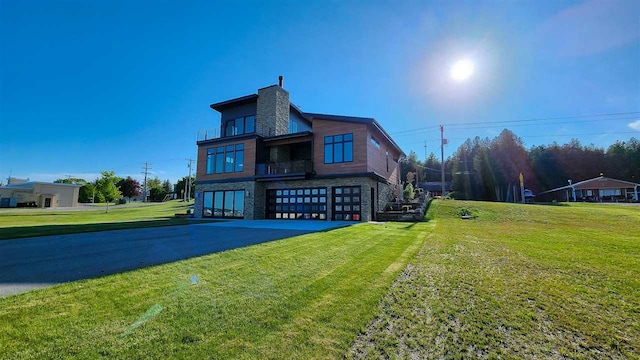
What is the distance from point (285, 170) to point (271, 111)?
509 cm

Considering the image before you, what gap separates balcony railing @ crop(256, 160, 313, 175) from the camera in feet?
56.7

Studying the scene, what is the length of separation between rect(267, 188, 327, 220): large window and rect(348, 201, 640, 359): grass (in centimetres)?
1100

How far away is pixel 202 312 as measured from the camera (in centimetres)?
309

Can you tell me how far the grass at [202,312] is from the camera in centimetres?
236

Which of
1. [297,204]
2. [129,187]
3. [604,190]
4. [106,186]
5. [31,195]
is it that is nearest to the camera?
[297,204]

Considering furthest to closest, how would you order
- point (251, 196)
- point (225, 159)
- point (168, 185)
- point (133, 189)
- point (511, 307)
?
point (168, 185), point (133, 189), point (225, 159), point (251, 196), point (511, 307)

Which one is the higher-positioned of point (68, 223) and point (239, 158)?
point (239, 158)

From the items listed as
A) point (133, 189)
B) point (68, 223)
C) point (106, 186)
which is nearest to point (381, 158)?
point (68, 223)

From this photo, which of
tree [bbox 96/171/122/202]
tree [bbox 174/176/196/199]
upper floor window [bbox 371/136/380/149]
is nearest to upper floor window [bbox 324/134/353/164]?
upper floor window [bbox 371/136/380/149]

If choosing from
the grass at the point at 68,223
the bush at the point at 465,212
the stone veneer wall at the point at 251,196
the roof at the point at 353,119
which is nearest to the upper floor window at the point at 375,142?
the roof at the point at 353,119

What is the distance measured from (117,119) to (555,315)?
1158 inches

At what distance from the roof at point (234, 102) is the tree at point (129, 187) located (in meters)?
47.2

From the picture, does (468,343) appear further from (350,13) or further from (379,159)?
(379,159)

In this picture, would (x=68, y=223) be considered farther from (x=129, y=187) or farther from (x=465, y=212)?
(x=129, y=187)
